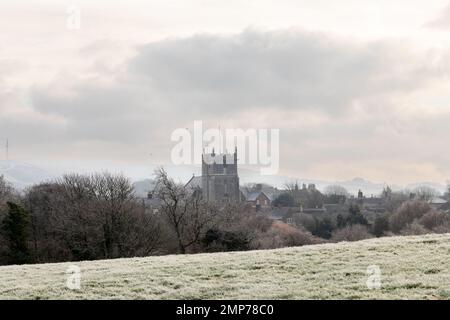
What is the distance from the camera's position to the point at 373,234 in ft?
445

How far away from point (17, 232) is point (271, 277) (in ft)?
202

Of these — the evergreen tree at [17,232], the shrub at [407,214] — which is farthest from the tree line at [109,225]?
the shrub at [407,214]

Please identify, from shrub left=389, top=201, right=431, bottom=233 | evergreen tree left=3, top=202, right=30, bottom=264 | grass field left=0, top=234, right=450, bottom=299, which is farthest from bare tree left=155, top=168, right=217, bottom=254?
shrub left=389, top=201, right=431, bottom=233

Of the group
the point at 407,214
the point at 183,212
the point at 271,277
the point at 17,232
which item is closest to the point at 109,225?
the point at 17,232

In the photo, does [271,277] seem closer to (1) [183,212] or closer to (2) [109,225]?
(2) [109,225]

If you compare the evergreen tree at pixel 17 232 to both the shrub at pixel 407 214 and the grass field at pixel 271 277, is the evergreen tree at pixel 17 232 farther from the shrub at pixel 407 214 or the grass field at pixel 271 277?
the shrub at pixel 407 214

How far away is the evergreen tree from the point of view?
249 ft

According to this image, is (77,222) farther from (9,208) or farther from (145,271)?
(145,271)

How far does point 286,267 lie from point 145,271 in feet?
18.4

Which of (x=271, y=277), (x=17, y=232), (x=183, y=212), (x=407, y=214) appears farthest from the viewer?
(x=407, y=214)

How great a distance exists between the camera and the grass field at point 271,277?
19469 mm

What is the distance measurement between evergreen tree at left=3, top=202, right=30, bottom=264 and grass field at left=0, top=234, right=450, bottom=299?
47558mm

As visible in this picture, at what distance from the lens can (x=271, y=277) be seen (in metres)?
22.9
